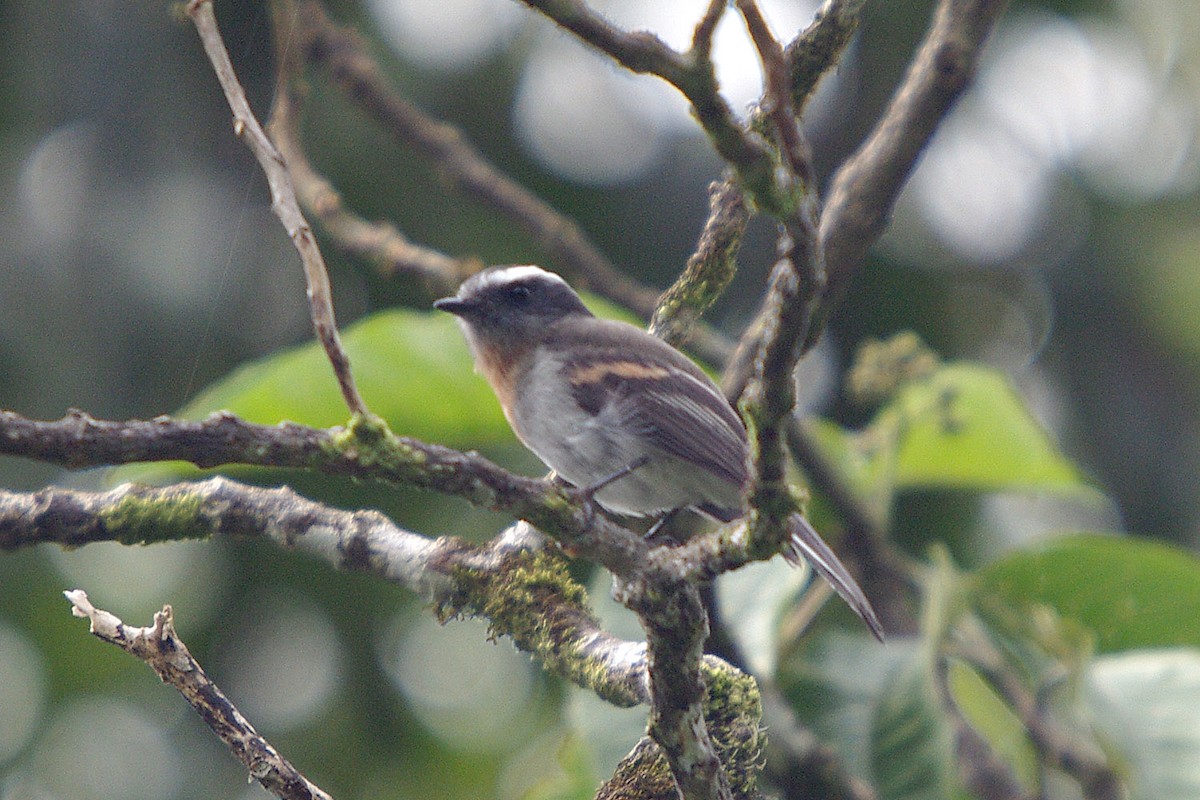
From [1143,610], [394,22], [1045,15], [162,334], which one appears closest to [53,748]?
[162,334]

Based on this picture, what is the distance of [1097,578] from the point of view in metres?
3.18

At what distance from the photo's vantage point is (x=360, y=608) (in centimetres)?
544

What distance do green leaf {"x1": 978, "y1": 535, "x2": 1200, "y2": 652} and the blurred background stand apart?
66.1 inches

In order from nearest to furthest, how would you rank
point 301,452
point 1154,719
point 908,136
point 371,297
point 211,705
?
point 301,452
point 211,705
point 1154,719
point 908,136
point 371,297

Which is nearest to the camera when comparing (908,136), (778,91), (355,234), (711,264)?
(778,91)

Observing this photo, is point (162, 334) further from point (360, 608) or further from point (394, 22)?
point (394, 22)

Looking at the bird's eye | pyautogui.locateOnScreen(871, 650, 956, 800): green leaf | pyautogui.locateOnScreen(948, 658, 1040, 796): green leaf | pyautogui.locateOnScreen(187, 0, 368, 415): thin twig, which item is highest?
pyautogui.locateOnScreen(187, 0, 368, 415): thin twig

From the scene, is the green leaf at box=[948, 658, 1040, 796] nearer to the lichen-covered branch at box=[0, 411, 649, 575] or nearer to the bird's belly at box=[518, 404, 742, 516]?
the bird's belly at box=[518, 404, 742, 516]

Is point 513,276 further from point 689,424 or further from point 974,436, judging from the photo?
point 974,436

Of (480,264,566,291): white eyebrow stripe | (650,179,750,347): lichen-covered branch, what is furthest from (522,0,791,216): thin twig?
(480,264,566,291): white eyebrow stripe

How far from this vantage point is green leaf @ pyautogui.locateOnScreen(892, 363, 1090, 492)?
11.5 ft

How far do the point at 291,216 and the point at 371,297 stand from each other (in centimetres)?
430

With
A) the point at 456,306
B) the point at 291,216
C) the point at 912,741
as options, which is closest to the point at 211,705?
the point at 291,216

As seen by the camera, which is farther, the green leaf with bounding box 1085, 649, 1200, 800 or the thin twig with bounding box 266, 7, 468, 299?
the thin twig with bounding box 266, 7, 468, 299
